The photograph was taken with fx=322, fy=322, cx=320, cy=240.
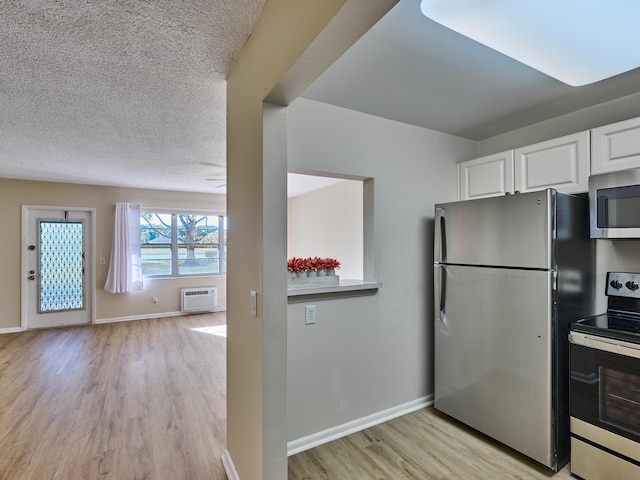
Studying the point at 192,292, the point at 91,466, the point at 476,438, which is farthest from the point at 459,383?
the point at 192,292

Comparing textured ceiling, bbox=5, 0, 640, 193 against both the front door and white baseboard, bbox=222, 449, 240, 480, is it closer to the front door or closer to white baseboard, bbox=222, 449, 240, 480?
white baseboard, bbox=222, 449, 240, 480

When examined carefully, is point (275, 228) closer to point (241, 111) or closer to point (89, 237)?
point (241, 111)

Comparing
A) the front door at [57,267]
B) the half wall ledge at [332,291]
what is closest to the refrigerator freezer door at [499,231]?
the half wall ledge at [332,291]

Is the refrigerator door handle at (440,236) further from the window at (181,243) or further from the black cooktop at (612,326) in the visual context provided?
the window at (181,243)

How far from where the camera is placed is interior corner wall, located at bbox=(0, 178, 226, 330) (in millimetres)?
5184

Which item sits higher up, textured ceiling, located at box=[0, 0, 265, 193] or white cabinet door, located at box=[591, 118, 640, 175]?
textured ceiling, located at box=[0, 0, 265, 193]

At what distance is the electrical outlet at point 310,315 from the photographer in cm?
227

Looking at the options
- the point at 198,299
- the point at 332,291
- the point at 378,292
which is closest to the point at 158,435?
the point at 332,291

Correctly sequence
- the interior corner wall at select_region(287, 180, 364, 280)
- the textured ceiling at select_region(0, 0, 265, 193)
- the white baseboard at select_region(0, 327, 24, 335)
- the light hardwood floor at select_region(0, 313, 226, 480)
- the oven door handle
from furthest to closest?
the white baseboard at select_region(0, 327, 24, 335)
the interior corner wall at select_region(287, 180, 364, 280)
the light hardwood floor at select_region(0, 313, 226, 480)
the oven door handle
the textured ceiling at select_region(0, 0, 265, 193)

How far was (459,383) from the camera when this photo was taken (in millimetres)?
2486

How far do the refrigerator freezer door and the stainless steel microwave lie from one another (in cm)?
35

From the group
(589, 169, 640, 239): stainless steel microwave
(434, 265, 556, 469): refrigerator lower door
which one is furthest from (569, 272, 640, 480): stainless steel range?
(589, 169, 640, 239): stainless steel microwave

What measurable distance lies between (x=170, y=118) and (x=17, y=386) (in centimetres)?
313

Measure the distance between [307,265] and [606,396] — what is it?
1.92m
